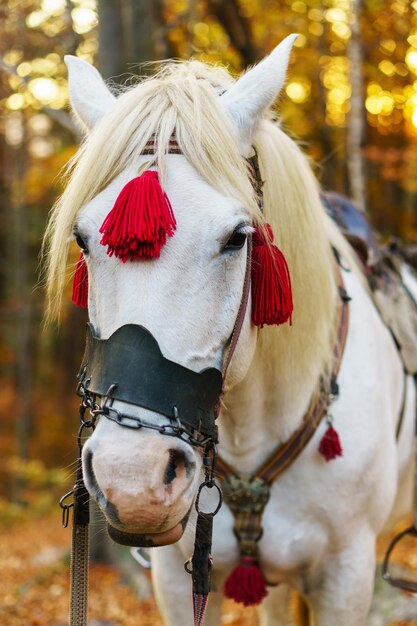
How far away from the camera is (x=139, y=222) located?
171 cm

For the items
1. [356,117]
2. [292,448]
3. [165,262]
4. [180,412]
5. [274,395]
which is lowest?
[292,448]

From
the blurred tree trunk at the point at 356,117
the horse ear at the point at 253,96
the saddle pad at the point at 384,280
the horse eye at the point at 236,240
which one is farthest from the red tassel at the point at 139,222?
the blurred tree trunk at the point at 356,117

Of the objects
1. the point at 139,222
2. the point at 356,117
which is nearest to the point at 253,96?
the point at 139,222

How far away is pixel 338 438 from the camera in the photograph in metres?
2.43

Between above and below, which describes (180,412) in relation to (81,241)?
Result: below

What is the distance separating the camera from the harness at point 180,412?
166cm

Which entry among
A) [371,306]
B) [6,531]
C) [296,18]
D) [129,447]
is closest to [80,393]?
[129,447]

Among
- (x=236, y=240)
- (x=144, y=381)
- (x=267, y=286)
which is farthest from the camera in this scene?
(x=267, y=286)

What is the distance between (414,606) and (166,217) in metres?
3.89

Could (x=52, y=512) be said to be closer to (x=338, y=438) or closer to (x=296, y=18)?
(x=296, y=18)

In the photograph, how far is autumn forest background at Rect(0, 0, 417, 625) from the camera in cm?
532

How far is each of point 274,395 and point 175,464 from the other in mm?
842

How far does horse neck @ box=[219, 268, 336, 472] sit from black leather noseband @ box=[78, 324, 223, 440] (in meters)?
0.65

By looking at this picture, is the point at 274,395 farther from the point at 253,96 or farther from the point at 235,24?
the point at 235,24
